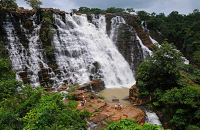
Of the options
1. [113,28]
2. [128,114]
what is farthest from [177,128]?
[113,28]

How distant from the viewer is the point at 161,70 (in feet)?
40.5

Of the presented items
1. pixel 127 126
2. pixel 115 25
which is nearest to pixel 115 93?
pixel 127 126

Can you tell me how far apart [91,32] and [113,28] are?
5062mm

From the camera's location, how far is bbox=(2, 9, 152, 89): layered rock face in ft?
52.6

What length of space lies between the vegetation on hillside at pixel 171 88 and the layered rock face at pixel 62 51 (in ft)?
21.6

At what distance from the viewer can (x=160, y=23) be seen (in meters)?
37.3

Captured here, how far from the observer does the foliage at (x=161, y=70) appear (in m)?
11.9

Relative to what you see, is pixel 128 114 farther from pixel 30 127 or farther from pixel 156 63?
pixel 30 127

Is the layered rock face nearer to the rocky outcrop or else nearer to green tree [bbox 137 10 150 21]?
the rocky outcrop

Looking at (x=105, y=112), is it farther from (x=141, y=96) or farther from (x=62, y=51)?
(x=62, y=51)

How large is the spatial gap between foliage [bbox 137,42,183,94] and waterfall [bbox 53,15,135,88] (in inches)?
232

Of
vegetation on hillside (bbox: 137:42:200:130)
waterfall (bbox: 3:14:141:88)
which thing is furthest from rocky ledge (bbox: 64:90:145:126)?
waterfall (bbox: 3:14:141:88)

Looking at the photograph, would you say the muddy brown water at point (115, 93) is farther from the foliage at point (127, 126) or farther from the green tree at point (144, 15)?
the green tree at point (144, 15)

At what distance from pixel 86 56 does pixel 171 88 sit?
11.1 metres
